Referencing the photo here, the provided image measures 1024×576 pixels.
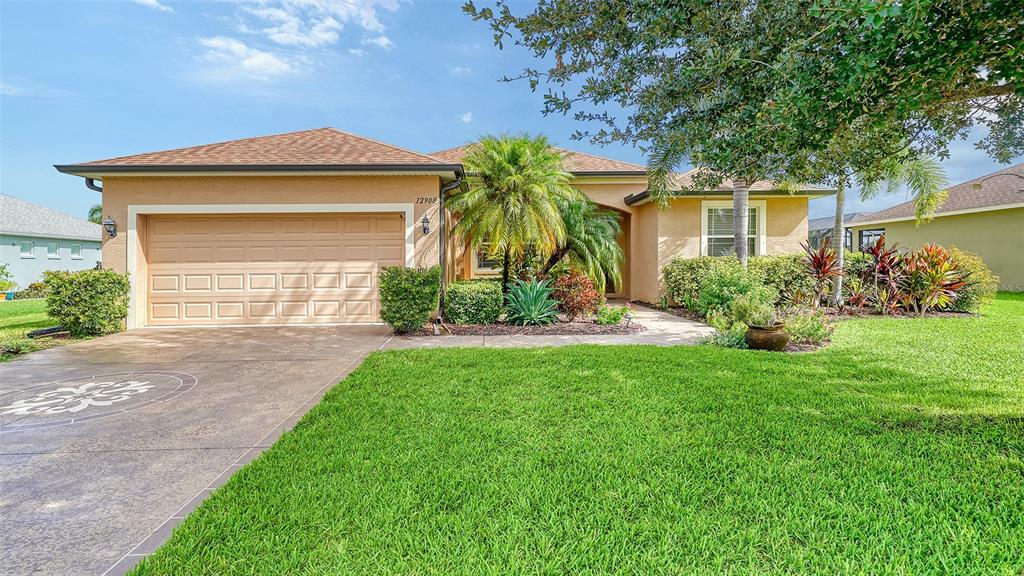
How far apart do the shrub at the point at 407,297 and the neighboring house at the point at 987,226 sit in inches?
722

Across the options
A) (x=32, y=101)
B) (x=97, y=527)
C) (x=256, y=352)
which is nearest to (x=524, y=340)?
(x=256, y=352)

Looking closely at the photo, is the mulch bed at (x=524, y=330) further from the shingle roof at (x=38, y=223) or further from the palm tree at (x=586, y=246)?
the shingle roof at (x=38, y=223)

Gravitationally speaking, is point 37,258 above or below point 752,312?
above

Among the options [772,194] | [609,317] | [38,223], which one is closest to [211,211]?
[609,317]

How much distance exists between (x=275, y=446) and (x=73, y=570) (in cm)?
131

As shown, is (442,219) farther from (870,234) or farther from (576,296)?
(870,234)

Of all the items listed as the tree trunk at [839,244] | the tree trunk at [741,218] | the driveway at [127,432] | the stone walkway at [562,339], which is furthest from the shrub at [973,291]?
the driveway at [127,432]

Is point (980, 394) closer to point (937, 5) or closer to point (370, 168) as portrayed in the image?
point (937, 5)

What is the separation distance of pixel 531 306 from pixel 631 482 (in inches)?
257

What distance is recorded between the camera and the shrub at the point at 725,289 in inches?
374

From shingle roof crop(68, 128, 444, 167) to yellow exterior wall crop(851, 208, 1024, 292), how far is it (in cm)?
1921

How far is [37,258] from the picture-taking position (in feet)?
71.3

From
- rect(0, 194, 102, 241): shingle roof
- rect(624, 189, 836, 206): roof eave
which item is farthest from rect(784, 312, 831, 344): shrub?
rect(0, 194, 102, 241): shingle roof

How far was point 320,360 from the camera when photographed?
645cm
